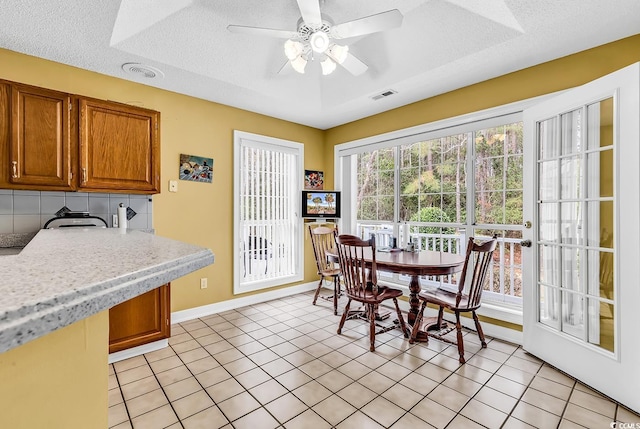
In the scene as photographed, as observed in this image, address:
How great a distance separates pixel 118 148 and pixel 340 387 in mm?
2666

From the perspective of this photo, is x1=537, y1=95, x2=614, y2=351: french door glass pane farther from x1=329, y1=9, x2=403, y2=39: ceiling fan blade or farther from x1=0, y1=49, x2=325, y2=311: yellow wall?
x1=0, y1=49, x2=325, y2=311: yellow wall

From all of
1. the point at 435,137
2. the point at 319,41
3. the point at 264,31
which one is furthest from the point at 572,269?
the point at 264,31

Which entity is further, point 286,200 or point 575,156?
point 286,200

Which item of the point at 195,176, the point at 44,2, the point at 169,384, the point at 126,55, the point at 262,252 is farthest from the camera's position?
the point at 262,252

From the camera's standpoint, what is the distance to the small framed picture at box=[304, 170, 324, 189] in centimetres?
461

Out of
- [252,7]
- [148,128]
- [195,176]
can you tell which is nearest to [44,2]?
[148,128]

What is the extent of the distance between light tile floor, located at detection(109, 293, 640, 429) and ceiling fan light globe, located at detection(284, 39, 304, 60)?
2.38 m

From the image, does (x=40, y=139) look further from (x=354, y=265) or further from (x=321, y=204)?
(x=321, y=204)

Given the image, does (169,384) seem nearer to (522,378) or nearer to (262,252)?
(262,252)

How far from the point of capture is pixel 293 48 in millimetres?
2205

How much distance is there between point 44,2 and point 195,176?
5.92ft

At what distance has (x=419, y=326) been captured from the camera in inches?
111

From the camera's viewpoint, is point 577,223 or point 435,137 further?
point 435,137

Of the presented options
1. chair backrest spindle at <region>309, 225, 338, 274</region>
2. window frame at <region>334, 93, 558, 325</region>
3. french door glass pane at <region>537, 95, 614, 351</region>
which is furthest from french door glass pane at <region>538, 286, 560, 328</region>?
chair backrest spindle at <region>309, 225, 338, 274</region>
